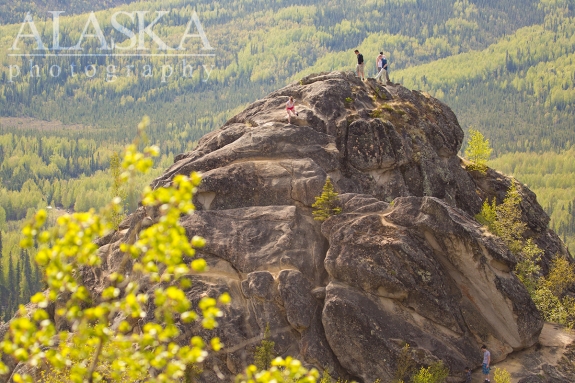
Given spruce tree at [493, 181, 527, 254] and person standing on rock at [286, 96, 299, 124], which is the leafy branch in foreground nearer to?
person standing on rock at [286, 96, 299, 124]

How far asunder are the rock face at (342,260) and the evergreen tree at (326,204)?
707 mm

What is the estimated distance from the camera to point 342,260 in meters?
54.3

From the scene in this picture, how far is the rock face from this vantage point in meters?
52.5

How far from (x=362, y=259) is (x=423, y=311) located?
4838mm

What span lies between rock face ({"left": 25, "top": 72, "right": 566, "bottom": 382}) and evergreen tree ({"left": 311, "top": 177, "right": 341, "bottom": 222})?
A: 2.32 ft

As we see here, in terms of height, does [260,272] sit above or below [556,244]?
above

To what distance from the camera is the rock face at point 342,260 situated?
172 feet

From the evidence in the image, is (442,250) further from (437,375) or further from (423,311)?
(437,375)

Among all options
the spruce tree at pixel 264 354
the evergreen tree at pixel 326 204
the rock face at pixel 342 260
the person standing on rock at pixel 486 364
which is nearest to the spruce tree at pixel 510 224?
the rock face at pixel 342 260

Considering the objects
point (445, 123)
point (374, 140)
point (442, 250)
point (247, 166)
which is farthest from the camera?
point (445, 123)

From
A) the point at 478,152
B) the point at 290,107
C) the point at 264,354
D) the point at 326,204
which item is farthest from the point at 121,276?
the point at 478,152

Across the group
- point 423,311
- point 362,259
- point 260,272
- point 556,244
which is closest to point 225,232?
point 260,272

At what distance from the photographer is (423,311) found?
54.1m

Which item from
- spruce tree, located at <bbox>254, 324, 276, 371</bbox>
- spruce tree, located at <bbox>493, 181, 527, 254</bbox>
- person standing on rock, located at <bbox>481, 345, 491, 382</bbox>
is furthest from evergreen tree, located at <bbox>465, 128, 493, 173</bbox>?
spruce tree, located at <bbox>254, 324, 276, 371</bbox>
